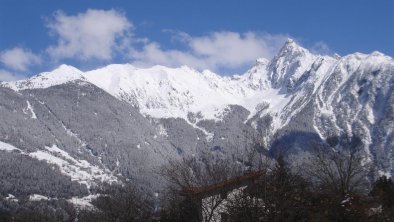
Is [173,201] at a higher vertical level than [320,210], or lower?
higher

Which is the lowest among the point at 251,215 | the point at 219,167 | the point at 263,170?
the point at 251,215

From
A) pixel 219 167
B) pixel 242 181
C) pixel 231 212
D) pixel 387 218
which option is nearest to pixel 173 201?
pixel 219 167

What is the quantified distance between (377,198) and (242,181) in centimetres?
1038

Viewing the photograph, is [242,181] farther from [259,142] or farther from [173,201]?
[173,201]

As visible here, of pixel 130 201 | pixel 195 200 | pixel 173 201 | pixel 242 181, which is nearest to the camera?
pixel 242 181

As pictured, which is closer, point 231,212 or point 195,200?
point 231,212

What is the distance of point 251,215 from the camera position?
27578 mm

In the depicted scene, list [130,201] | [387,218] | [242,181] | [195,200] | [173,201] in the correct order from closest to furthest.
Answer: [387,218] → [242,181] → [195,200] → [173,201] → [130,201]

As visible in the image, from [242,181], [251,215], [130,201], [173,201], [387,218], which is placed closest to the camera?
[251,215]

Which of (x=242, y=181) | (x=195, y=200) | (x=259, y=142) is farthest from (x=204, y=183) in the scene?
(x=259, y=142)

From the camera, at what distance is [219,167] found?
38281 mm

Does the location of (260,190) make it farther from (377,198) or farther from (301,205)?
(377,198)

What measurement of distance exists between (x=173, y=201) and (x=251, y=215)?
56.4 ft

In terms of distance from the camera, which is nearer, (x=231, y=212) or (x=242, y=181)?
(x=231, y=212)
